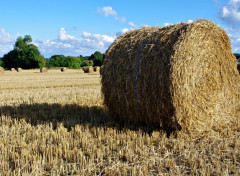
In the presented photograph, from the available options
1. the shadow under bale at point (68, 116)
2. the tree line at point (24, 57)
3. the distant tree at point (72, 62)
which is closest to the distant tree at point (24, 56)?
the tree line at point (24, 57)

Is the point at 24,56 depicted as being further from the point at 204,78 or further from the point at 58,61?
the point at 204,78

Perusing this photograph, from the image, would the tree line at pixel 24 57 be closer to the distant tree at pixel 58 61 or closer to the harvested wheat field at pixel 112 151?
the distant tree at pixel 58 61

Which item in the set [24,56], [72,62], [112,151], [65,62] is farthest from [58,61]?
[112,151]

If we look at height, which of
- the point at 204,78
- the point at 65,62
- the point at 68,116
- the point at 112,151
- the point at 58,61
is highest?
the point at 58,61

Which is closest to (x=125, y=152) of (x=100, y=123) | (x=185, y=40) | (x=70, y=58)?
(x=100, y=123)

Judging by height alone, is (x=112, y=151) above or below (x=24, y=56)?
below

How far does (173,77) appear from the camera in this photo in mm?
4453

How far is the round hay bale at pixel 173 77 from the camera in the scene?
4.61m

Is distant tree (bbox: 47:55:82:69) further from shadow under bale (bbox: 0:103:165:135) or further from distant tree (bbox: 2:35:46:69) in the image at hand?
shadow under bale (bbox: 0:103:165:135)

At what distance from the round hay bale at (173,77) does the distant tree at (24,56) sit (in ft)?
187

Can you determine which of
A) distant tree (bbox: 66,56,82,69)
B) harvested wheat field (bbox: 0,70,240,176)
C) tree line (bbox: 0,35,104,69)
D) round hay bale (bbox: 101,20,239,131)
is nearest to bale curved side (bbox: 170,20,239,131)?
round hay bale (bbox: 101,20,239,131)

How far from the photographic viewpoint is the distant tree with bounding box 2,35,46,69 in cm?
6066

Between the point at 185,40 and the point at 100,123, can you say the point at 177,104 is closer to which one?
the point at 185,40

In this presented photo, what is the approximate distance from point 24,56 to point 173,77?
204ft
